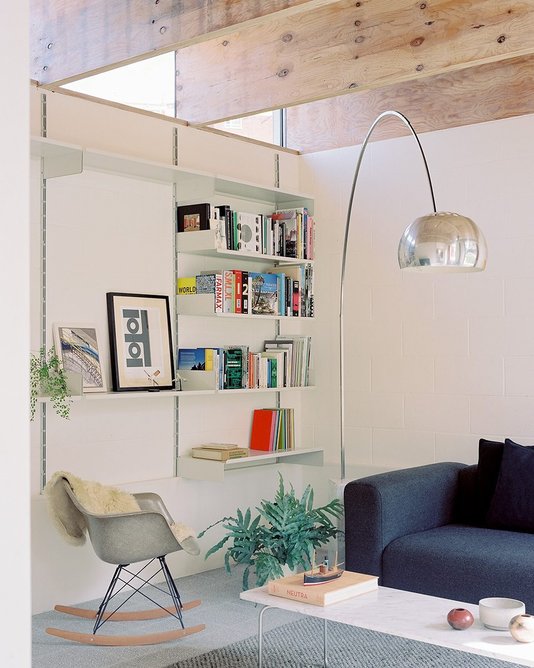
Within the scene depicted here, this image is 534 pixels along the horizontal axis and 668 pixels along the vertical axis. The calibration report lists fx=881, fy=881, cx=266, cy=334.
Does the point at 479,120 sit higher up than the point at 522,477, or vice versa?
the point at 479,120

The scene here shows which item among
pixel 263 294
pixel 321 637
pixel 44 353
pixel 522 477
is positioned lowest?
pixel 321 637

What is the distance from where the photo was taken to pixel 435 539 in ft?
13.0

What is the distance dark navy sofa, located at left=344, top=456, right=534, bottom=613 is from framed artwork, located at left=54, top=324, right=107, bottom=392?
4.83ft

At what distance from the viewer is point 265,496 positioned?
570 centimetres

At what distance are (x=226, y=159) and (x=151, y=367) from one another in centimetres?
146

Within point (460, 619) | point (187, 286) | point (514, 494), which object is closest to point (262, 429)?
point (187, 286)

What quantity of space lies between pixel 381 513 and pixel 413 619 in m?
1.11

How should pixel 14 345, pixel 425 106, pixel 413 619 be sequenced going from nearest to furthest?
pixel 14 345 < pixel 413 619 < pixel 425 106

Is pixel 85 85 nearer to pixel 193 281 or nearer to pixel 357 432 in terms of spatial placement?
pixel 193 281

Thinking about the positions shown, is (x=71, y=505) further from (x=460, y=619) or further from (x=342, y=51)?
(x=342, y=51)

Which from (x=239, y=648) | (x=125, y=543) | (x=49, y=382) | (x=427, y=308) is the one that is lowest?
(x=239, y=648)

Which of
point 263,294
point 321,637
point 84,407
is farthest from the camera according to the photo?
point 263,294

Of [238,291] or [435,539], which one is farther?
[238,291]

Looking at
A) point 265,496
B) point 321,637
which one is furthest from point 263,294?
point 321,637
